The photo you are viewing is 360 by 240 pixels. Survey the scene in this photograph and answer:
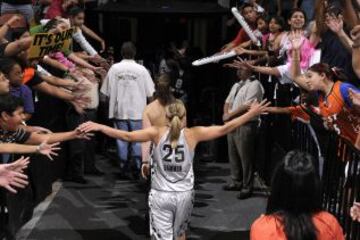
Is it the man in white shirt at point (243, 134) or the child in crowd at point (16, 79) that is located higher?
the child in crowd at point (16, 79)

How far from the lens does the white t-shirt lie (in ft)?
32.7

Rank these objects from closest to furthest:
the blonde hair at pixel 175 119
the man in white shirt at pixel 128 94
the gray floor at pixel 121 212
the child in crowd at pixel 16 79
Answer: the blonde hair at pixel 175 119 < the child in crowd at pixel 16 79 < the gray floor at pixel 121 212 < the man in white shirt at pixel 128 94

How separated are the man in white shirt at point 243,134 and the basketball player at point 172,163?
2.81 m

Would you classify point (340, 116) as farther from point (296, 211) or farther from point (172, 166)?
point (296, 211)

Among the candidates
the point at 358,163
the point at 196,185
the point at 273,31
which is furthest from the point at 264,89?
the point at 358,163

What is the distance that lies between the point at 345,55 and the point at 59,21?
352 centimetres

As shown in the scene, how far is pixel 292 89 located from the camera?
8.59 m

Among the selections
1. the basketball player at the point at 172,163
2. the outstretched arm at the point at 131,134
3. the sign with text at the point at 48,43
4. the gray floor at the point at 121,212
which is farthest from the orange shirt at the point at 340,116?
the sign with text at the point at 48,43

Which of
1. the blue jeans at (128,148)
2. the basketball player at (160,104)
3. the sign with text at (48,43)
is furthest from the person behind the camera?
the blue jeans at (128,148)

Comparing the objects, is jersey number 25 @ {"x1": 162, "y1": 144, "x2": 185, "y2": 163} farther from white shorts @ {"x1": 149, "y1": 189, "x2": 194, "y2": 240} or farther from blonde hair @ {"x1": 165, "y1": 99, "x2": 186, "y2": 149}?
white shorts @ {"x1": 149, "y1": 189, "x2": 194, "y2": 240}

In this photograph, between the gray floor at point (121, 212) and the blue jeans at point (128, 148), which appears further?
the blue jeans at point (128, 148)

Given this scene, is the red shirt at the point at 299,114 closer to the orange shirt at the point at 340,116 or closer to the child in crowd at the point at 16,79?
the orange shirt at the point at 340,116

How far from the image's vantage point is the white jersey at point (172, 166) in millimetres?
6203

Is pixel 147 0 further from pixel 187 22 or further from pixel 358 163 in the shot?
pixel 358 163
